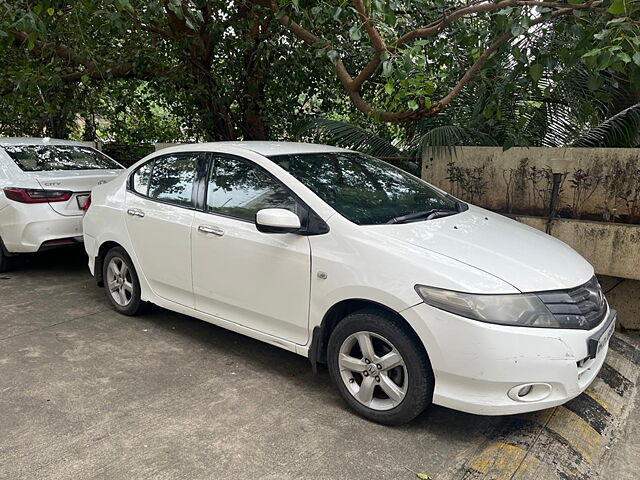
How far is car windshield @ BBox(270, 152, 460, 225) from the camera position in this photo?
11.2 feet

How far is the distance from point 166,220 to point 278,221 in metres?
1.32

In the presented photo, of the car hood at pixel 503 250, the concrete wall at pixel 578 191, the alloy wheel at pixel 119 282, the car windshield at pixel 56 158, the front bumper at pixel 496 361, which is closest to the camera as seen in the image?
the front bumper at pixel 496 361

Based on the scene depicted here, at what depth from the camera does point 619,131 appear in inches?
213

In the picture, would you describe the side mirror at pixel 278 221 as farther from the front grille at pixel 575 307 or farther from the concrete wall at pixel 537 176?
the concrete wall at pixel 537 176

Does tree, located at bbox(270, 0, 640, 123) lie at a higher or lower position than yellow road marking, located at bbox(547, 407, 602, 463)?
higher

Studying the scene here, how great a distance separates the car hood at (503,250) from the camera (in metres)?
2.86

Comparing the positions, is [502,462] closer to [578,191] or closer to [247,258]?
[247,258]

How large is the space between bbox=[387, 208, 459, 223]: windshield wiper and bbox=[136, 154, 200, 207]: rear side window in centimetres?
160

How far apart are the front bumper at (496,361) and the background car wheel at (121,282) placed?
2711mm

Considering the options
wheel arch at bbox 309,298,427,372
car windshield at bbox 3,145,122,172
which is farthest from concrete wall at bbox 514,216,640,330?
car windshield at bbox 3,145,122,172

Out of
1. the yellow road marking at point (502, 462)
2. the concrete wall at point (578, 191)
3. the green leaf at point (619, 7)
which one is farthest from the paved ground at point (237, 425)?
the green leaf at point (619, 7)

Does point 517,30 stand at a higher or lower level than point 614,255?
higher

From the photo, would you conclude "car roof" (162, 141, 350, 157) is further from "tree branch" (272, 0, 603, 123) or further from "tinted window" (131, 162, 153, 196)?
"tree branch" (272, 0, 603, 123)

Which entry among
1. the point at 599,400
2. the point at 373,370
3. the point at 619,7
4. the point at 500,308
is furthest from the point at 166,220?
the point at 619,7
